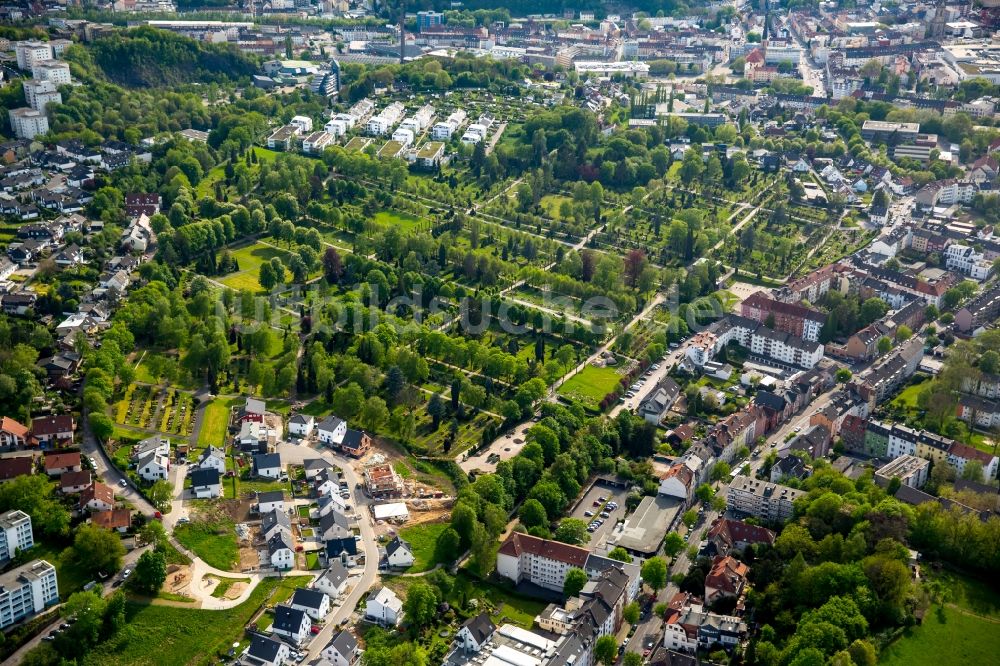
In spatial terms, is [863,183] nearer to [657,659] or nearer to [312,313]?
[312,313]

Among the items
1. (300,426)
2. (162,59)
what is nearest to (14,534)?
(300,426)

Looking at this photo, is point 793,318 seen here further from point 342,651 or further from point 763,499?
point 342,651

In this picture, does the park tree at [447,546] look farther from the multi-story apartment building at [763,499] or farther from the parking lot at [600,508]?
the multi-story apartment building at [763,499]

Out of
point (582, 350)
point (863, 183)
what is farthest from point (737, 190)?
point (582, 350)

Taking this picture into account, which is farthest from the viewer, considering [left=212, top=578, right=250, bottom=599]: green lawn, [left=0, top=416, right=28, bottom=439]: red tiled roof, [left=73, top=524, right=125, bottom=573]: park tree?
[left=0, top=416, right=28, bottom=439]: red tiled roof

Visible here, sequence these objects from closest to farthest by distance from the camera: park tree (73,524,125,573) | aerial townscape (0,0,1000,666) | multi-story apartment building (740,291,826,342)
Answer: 1. aerial townscape (0,0,1000,666)
2. park tree (73,524,125,573)
3. multi-story apartment building (740,291,826,342)

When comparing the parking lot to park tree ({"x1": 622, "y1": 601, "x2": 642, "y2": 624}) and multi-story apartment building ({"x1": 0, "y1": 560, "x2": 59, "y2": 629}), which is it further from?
multi-story apartment building ({"x1": 0, "y1": 560, "x2": 59, "y2": 629})

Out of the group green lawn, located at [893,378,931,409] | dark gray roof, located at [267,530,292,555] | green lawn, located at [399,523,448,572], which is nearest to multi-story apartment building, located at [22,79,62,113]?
dark gray roof, located at [267,530,292,555]
